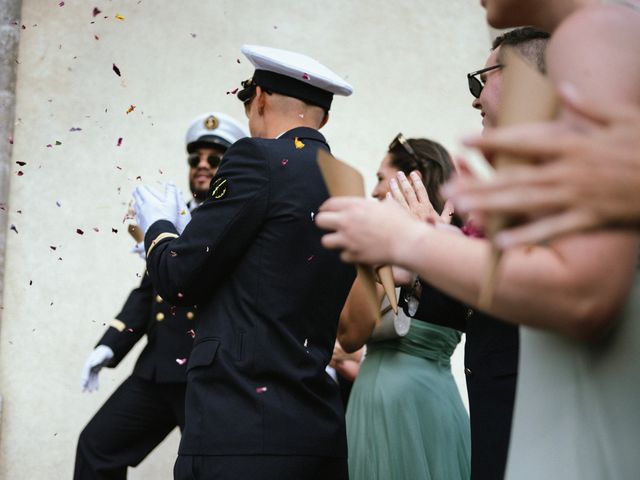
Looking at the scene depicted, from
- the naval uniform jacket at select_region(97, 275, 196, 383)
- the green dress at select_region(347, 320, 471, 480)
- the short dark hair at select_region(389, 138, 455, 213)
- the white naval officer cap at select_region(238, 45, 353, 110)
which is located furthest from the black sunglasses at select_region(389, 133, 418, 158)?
the naval uniform jacket at select_region(97, 275, 196, 383)

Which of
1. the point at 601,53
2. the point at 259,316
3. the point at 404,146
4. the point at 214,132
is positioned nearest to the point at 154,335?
the point at 214,132

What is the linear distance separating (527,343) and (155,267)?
4.10 ft

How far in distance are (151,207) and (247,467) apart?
77cm

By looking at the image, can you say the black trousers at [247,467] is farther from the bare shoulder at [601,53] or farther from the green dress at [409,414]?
the bare shoulder at [601,53]

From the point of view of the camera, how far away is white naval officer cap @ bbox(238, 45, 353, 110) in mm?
2613

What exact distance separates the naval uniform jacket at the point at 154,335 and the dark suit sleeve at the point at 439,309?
140cm

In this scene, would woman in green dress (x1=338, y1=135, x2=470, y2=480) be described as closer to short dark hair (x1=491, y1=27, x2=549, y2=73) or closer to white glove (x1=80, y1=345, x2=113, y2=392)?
white glove (x1=80, y1=345, x2=113, y2=392)

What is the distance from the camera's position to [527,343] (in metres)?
1.29

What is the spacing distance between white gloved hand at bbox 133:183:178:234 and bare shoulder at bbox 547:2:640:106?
160 cm

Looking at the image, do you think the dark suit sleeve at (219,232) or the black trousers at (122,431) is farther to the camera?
the black trousers at (122,431)

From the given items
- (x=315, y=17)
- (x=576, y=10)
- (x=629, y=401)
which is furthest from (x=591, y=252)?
(x=315, y=17)

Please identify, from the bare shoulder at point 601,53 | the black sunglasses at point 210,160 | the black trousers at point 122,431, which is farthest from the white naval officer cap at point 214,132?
the bare shoulder at point 601,53

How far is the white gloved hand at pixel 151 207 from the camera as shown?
255cm

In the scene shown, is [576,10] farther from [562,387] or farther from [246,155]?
[246,155]
